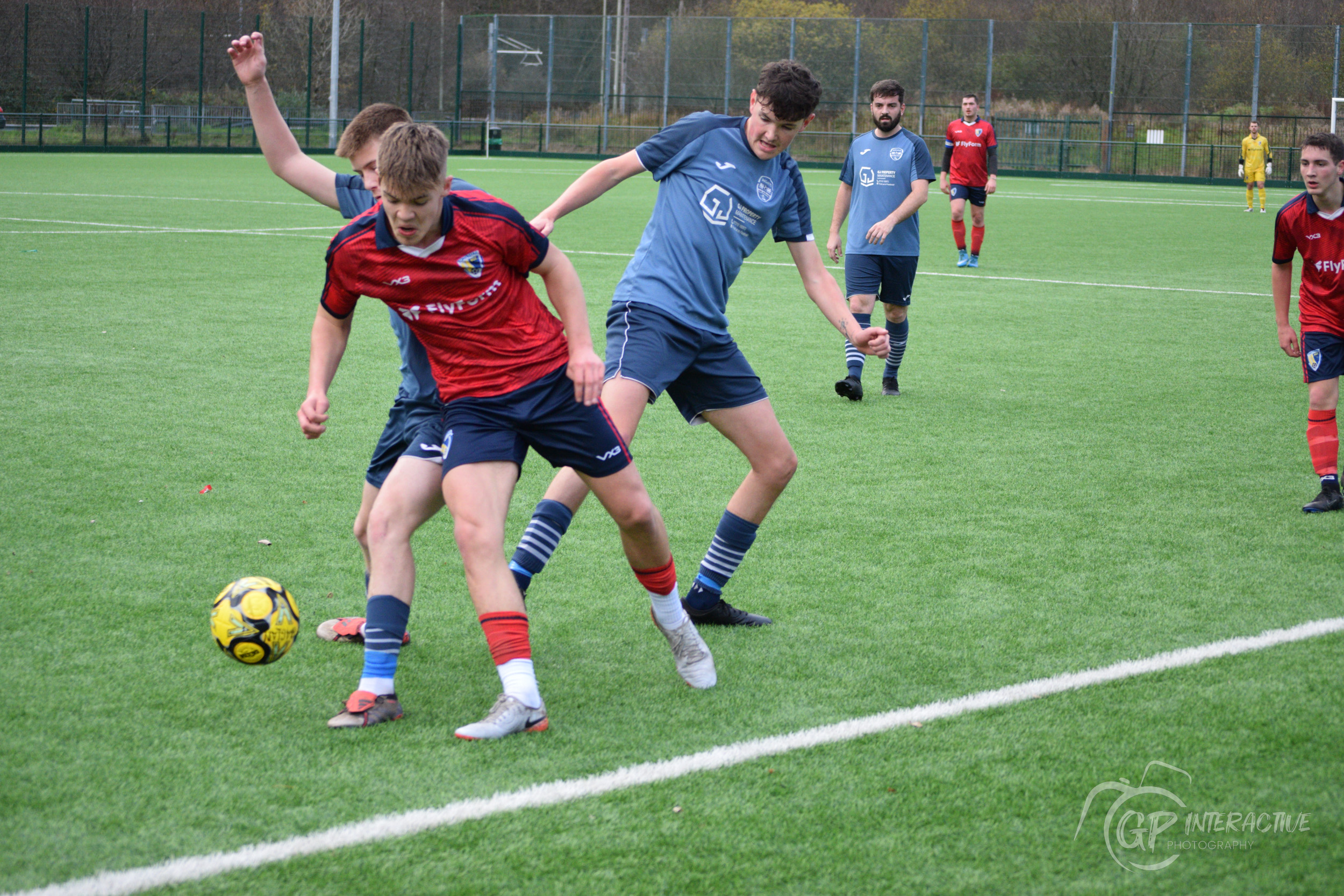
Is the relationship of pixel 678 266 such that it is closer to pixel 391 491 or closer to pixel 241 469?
pixel 391 491

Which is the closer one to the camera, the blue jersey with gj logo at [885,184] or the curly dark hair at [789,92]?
the curly dark hair at [789,92]

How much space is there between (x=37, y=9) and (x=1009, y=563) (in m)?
43.6

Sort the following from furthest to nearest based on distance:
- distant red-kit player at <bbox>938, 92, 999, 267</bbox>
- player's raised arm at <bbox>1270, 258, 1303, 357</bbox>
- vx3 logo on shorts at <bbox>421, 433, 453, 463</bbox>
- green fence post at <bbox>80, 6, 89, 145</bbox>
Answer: green fence post at <bbox>80, 6, 89, 145</bbox>
distant red-kit player at <bbox>938, 92, 999, 267</bbox>
player's raised arm at <bbox>1270, 258, 1303, 357</bbox>
vx3 logo on shorts at <bbox>421, 433, 453, 463</bbox>

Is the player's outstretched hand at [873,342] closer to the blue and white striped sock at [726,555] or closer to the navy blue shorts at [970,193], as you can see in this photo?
the blue and white striped sock at [726,555]

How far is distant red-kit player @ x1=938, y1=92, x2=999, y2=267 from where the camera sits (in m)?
17.2

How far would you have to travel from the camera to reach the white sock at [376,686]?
3.67 meters

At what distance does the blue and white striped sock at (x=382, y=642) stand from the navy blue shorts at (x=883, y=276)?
6079 millimetres

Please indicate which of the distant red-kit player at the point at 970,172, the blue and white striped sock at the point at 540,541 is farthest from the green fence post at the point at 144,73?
the blue and white striped sock at the point at 540,541

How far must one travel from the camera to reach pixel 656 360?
4371 mm

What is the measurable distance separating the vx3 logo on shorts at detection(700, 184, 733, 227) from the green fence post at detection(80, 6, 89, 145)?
4041 centimetres

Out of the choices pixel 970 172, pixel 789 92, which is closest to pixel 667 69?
pixel 970 172

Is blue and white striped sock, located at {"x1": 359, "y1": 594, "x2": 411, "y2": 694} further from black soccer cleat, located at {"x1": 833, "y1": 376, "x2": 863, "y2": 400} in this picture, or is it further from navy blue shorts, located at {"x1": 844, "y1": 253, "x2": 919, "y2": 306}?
navy blue shorts, located at {"x1": 844, "y1": 253, "x2": 919, "y2": 306}

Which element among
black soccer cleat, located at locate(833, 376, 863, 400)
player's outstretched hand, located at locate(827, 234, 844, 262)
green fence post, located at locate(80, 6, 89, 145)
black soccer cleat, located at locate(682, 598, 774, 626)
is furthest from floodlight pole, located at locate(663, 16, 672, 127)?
black soccer cleat, located at locate(682, 598, 774, 626)

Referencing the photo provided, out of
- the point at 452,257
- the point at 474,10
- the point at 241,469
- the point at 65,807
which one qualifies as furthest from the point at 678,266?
the point at 474,10
